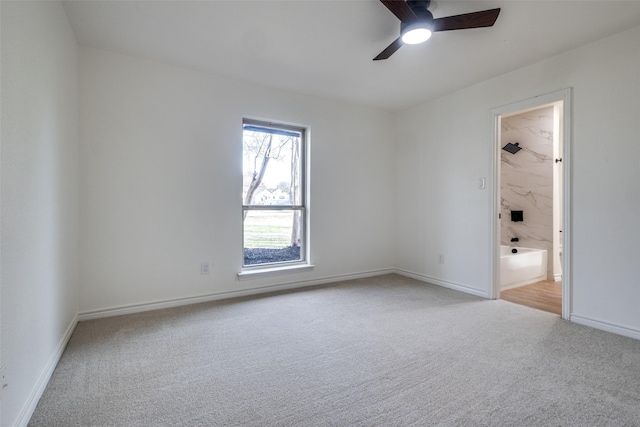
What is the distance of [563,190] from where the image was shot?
9.12ft

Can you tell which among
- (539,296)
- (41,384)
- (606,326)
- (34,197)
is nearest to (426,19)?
(34,197)

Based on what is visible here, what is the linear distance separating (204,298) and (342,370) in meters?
1.91

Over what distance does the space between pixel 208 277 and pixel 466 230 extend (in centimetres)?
300

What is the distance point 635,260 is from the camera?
2.38 meters

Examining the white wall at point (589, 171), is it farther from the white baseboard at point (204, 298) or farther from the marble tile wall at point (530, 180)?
the marble tile wall at point (530, 180)

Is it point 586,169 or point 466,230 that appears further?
point 466,230

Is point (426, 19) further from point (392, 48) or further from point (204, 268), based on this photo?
point (204, 268)

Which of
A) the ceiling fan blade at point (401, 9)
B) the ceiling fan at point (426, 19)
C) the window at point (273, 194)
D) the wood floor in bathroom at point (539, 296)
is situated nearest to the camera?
Result: the ceiling fan blade at point (401, 9)

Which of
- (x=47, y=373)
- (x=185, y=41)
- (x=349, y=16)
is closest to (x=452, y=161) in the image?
(x=349, y=16)

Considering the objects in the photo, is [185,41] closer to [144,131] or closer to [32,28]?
[144,131]

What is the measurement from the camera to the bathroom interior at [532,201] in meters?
4.05

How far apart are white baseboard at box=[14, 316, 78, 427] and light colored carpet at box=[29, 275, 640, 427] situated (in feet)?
0.11

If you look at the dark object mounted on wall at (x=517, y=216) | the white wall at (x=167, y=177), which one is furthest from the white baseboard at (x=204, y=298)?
the dark object mounted on wall at (x=517, y=216)

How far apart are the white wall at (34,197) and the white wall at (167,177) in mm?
365
